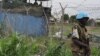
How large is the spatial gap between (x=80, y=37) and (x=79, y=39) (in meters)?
0.04

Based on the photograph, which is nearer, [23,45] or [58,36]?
[23,45]

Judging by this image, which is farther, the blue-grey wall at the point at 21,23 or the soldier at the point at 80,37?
the blue-grey wall at the point at 21,23

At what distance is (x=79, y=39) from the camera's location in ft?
24.4

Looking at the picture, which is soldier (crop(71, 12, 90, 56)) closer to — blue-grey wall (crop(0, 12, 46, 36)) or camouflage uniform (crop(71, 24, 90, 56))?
camouflage uniform (crop(71, 24, 90, 56))

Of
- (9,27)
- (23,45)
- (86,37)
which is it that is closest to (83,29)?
(86,37)

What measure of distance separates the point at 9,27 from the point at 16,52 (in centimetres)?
313

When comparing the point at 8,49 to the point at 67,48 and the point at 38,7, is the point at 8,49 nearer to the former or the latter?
the point at 67,48

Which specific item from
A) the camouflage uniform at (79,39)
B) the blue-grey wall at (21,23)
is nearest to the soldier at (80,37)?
the camouflage uniform at (79,39)

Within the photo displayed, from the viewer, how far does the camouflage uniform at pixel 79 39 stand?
7.33 meters

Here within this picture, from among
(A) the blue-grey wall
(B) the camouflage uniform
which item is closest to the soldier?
(B) the camouflage uniform

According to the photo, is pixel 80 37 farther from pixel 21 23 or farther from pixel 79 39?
pixel 21 23

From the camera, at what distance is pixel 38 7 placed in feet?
69.9

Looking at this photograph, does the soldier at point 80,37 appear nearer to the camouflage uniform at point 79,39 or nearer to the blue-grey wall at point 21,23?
the camouflage uniform at point 79,39

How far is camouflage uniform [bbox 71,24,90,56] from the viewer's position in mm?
7328
